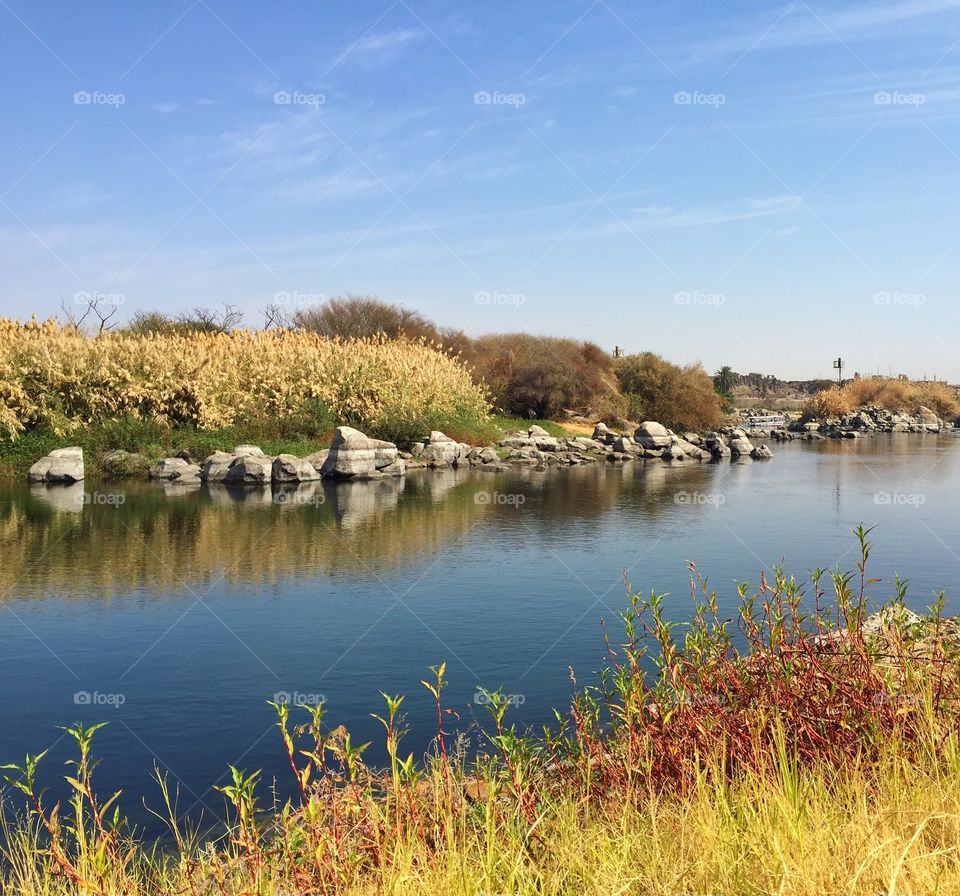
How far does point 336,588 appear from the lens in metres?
13.0

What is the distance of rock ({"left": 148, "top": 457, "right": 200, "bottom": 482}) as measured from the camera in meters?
27.2

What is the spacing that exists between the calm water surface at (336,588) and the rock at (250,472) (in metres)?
2.07

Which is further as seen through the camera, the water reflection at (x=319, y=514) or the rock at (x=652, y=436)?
the rock at (x=652, y=436)

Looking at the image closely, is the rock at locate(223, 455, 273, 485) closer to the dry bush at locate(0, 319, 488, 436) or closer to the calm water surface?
the calm water surface

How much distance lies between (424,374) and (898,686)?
3077 cm

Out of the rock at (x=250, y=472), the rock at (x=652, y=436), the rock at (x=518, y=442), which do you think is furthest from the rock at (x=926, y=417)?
the rock at (x=250, y=472)

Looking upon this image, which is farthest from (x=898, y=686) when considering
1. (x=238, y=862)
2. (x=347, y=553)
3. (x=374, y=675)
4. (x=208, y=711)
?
(x=347, y=553)

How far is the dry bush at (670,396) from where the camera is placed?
48.9 meters

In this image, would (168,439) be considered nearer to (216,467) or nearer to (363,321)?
(216,467)

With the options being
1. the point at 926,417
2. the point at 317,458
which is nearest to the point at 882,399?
the point at 926,417

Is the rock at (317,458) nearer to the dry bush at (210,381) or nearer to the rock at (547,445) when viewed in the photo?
the dry bush at (210,381)

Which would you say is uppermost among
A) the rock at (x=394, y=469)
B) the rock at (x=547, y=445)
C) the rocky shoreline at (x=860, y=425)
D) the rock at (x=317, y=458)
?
the rocky shoreline at (x=860, y=425)

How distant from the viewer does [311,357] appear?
33906 millimetres

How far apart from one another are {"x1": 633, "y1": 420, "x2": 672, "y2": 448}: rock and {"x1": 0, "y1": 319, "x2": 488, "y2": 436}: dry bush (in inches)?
288
